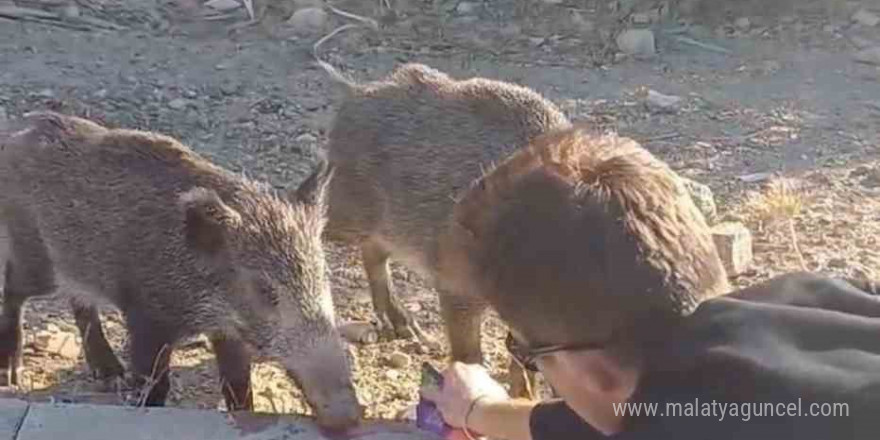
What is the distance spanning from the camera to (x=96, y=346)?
5.27 metres

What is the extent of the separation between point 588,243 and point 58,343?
322cm

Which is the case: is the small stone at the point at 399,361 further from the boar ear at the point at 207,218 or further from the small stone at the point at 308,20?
the small stone at the point at 308,20

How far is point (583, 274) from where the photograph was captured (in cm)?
274

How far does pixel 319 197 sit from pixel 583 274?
2214mm

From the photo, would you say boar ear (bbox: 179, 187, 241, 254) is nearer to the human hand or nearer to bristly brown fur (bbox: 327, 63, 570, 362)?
bristly brown fur (bbox: 327, 63, 570, 362)

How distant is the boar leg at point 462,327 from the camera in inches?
197

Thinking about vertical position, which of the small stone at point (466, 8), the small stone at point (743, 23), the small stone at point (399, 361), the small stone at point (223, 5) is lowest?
the small stone at point (399, 361)

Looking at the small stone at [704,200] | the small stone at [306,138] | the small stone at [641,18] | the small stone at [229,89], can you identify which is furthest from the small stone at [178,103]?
the small stone at [704,200]

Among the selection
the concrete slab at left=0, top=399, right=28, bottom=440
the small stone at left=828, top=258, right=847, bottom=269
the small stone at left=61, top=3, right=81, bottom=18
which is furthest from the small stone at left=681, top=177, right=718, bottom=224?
the small stone at left=61, top=3, right=81, bottom=18

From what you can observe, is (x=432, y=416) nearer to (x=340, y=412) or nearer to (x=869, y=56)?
(x=340, y=412)

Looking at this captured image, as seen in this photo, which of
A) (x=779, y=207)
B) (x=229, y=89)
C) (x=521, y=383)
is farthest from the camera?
(x=229, y=89)

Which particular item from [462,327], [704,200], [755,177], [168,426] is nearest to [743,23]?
[755,177]

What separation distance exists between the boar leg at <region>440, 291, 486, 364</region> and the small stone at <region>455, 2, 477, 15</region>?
450 centimetres

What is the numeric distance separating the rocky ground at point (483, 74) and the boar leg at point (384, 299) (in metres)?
0.08
